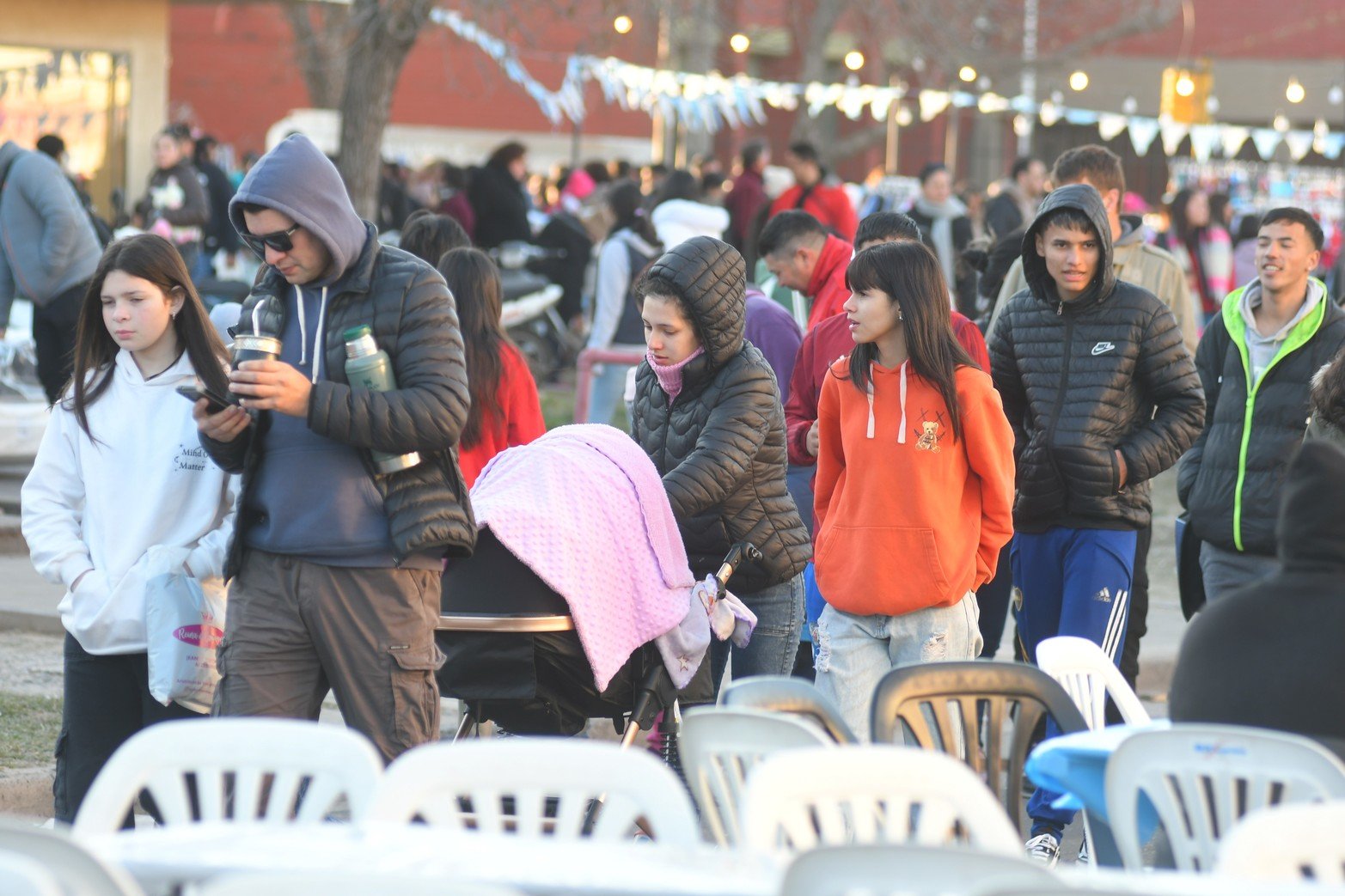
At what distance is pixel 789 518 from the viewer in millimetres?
6234

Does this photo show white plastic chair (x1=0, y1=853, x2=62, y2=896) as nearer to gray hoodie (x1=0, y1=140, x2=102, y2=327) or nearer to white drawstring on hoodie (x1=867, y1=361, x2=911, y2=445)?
white drawstring on hoodie (x1=867, y1=361, x2=911, y2=445)

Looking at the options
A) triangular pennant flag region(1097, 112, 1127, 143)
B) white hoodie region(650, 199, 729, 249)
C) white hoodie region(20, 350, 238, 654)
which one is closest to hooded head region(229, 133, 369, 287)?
white hoodie region(20, 350, 238, 654)

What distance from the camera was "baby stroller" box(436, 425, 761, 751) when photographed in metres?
5.41

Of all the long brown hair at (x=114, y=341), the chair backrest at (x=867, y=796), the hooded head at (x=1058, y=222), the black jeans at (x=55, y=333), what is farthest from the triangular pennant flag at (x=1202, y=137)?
the chair backrest at (x=867, y=796)

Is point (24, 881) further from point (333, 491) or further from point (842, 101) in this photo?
point (842, 101)

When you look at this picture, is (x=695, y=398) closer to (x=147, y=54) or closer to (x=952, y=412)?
(x=952, y=412)

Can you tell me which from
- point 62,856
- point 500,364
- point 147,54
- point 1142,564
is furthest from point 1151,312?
point 147,54

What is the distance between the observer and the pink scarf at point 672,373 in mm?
6109

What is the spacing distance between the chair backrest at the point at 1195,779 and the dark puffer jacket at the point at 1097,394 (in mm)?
2836

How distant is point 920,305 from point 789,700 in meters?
1.87

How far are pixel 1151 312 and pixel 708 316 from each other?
1.56 meters

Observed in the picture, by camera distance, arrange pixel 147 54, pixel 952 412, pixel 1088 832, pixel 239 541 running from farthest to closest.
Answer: pixel 147 54, pixel 952 412, pixel 239 541, pixel 1088 832

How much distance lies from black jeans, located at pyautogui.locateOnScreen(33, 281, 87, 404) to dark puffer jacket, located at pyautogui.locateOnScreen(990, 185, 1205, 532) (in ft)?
18.8

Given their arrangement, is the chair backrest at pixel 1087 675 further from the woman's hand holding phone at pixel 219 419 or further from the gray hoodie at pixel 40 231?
the gray hoodie at pixel 40 231
